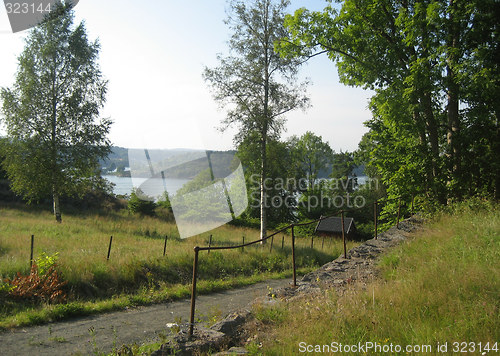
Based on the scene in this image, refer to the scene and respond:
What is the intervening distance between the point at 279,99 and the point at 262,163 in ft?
12.2

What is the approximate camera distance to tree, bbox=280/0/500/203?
37.5ft

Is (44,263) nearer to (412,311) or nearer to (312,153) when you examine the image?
(412,311)

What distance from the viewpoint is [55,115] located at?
2239cm

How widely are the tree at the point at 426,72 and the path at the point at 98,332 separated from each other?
341 inches

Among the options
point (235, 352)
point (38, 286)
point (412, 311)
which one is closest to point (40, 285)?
→ point (38, 286)

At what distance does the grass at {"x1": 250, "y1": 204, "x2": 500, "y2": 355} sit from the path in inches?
87.6

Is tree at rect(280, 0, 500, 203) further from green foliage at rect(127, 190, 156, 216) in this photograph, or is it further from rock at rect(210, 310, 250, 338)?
green foliage at rect(127, 190, 156, 216)

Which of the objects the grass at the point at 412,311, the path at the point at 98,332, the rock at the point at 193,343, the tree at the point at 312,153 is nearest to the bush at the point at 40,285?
the path at the point at 98,332

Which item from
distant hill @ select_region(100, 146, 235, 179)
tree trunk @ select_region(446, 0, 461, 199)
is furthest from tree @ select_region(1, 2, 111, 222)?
tree trunk @ select_region(446, 0, 461, 199)

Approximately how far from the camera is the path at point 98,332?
20.9 feet

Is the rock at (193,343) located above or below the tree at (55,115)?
below

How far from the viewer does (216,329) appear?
492 centimetres

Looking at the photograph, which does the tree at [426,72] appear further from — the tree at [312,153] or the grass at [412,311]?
the tree at [312,153]

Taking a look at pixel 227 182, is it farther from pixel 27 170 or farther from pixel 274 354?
pixel 274 354
